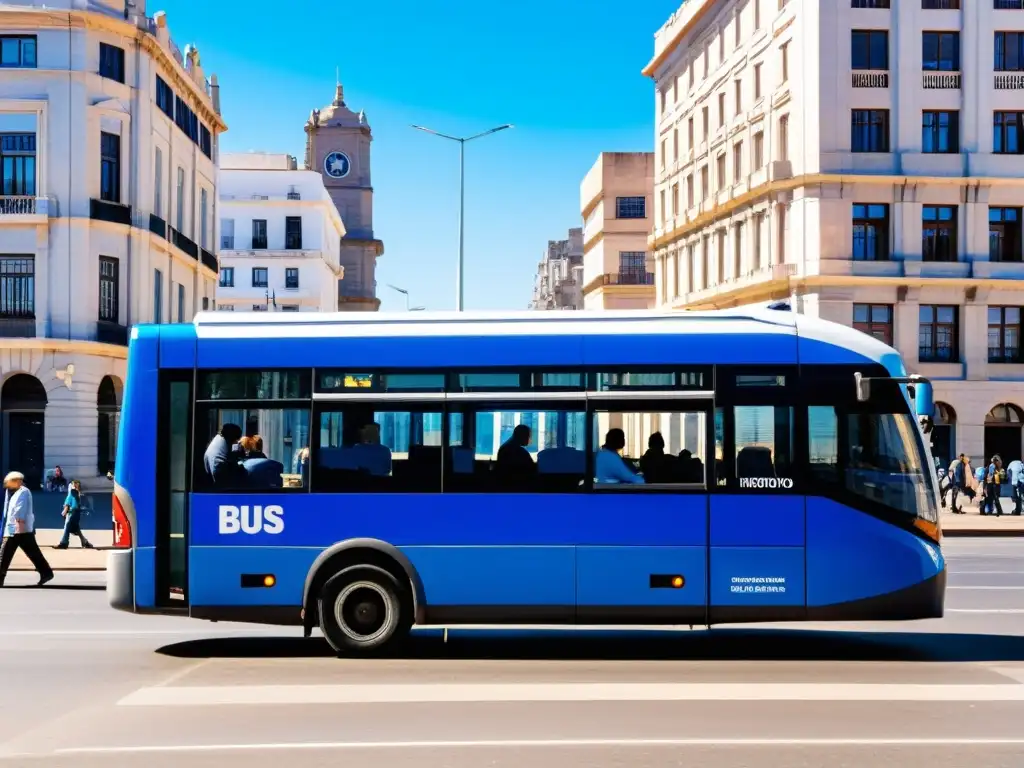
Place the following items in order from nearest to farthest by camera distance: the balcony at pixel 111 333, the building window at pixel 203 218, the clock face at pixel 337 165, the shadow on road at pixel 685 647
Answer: the shadow on road at pixel 685 647, the balcony at pixel 111 333, the building window at pixel 203 218, the clock face at pixel 337 165

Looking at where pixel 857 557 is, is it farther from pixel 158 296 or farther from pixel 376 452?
pixel 158 296

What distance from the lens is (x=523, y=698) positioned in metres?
9.64

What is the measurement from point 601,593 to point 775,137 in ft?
145

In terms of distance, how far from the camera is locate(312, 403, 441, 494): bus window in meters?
11.7

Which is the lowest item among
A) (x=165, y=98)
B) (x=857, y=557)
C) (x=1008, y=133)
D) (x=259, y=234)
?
(x=857, y=557)

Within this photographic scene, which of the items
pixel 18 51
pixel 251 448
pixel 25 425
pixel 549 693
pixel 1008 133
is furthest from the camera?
pixel 1008 133

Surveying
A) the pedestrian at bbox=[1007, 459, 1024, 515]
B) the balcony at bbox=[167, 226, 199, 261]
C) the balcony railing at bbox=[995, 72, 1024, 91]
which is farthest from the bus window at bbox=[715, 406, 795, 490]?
the balcony railing at bbox=[995, 72, 1024, 91]

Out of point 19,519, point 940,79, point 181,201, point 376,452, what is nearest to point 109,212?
point 181,201

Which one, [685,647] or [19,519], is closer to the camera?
[685,647]

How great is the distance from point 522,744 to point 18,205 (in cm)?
3774

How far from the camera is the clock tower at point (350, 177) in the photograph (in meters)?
128

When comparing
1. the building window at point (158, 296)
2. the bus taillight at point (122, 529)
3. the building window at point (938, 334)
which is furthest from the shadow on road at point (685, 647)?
the building window at point (938, 334)

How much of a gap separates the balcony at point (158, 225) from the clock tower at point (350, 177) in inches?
3115

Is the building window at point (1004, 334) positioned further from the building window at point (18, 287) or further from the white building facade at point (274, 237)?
the white building facade at point (274, 237)
